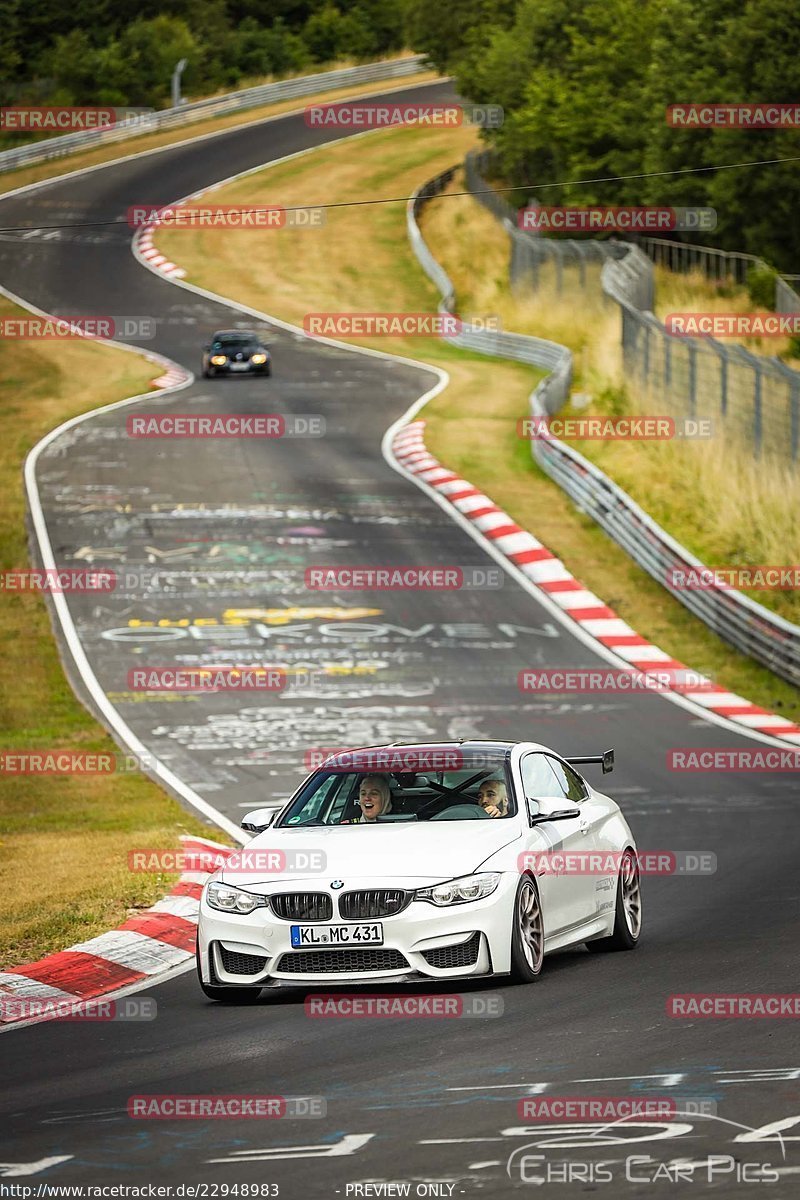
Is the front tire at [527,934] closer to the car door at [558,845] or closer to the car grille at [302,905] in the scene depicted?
the car door at [558,845]

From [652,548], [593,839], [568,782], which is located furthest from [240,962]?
[652,548]

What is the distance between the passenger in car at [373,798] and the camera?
38.7 ft

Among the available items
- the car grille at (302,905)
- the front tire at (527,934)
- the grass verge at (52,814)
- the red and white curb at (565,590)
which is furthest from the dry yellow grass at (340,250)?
the car grille at (302,905)

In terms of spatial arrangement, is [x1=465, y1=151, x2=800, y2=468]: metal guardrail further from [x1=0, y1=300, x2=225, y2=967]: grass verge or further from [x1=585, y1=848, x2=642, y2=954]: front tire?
[x1=585, y1=848, x2=642, y2=954]: front tire

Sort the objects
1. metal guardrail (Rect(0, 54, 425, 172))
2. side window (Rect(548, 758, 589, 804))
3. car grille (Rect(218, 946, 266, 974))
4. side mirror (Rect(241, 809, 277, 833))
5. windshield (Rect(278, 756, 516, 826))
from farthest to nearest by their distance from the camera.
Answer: metal guardrail (Rect(0, 54, 425, 172)) < side window (Rect(548, 758, 589, 804)) < side mirror (Rect(241, 809, 277, 833)) < windshield (Rect(278, 756, 516, 826)) < car grille (Rect(218, 946, 266, 974))

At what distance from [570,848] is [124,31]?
93702 mm

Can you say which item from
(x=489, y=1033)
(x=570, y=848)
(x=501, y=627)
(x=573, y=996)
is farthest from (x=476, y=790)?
(x=501, y=627)

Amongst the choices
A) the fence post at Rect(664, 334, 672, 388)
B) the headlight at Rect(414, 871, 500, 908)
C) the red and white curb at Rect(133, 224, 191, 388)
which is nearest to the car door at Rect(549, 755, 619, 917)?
the headlight at Rect(414, 871, 500, 908)

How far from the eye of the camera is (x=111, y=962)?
12336mm

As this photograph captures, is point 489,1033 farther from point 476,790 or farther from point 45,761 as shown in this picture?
point 45,761

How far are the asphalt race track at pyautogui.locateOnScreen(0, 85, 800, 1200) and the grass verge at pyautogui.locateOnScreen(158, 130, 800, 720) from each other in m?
1.60

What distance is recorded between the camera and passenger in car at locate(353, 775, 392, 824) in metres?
11.8

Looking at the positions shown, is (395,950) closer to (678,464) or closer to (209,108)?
(678,464)

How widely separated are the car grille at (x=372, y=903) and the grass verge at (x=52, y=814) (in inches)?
112
